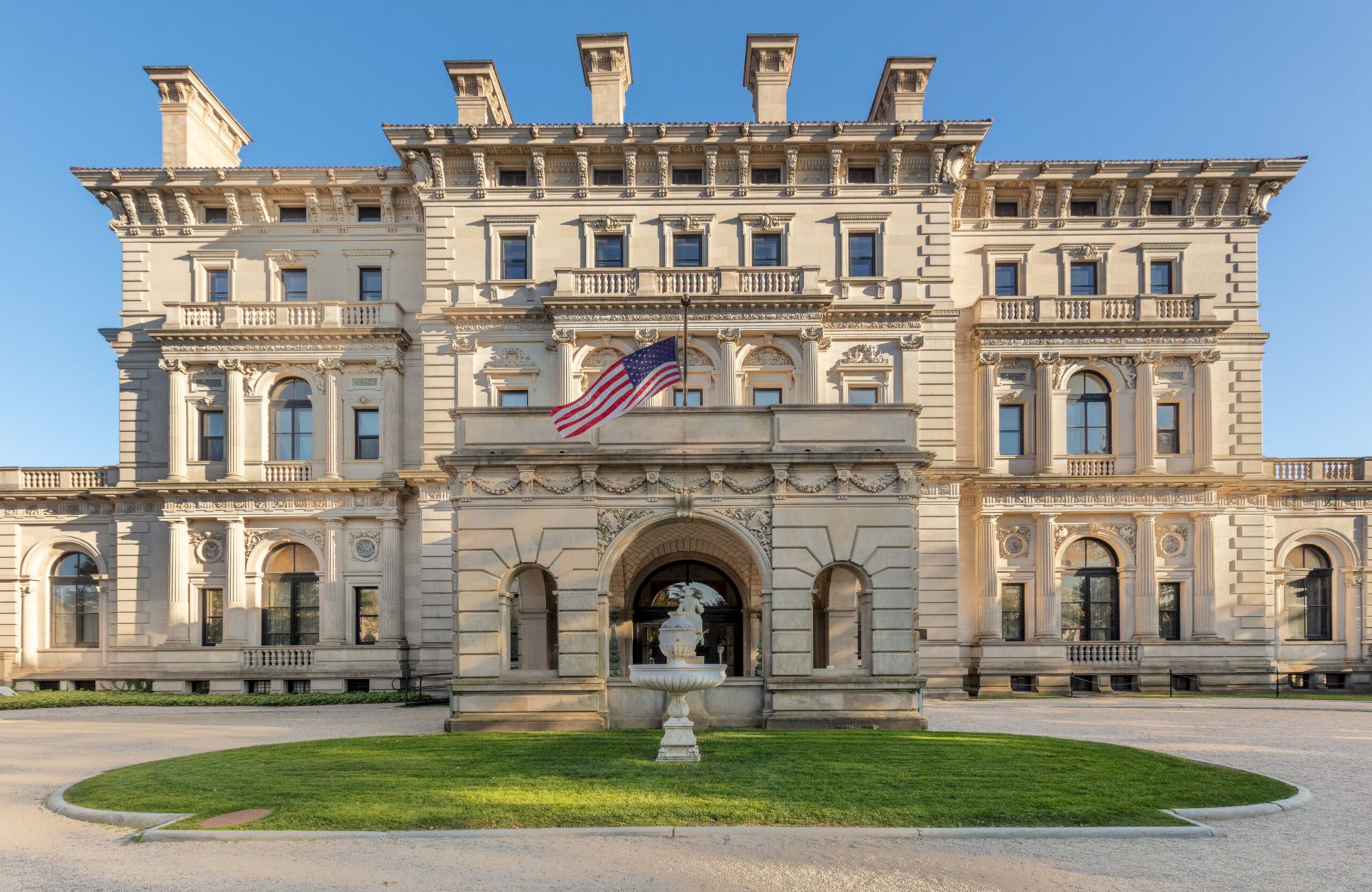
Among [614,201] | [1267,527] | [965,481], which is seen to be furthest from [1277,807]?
[614,201]

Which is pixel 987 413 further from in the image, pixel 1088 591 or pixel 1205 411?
pixel 1205 411

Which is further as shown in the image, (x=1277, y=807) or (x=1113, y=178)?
(x=1113, y=178)

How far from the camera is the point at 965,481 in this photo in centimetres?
3175

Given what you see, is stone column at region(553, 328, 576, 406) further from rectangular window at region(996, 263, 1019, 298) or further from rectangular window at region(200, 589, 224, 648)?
rectangular window at region(996, 263, 1019, 298)

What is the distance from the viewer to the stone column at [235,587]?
31.8 metres

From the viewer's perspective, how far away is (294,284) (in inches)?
1350

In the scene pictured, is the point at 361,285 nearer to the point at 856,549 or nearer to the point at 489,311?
the point at 489,311

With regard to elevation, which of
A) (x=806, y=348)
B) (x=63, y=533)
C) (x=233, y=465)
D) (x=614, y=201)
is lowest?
(x=63, y=533)

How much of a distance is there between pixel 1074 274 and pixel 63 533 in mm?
39119

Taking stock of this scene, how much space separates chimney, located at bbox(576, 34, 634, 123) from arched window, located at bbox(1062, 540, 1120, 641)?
2290 centimetres

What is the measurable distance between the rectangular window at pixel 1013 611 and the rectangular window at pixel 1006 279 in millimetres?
10802

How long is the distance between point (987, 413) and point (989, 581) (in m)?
5.93

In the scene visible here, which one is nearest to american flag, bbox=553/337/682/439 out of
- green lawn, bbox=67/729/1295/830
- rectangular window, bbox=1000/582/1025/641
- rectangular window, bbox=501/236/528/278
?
green lawn, bbox=67/729/1295/830

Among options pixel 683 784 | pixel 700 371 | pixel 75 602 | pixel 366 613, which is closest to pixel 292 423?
pixel 366 613
